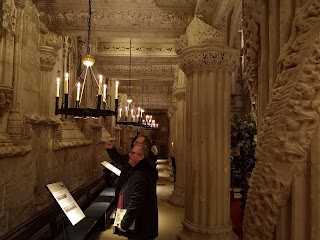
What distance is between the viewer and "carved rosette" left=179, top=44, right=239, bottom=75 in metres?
4.20

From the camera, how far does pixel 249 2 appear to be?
1396 millimetres

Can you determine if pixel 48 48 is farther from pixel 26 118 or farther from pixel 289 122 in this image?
pixel 289 122

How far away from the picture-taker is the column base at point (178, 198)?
727cm

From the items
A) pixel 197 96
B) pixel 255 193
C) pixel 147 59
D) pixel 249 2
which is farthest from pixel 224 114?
pixel 147 59

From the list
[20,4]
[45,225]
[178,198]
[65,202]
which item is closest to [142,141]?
[65,202]

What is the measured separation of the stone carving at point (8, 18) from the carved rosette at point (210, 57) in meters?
2.39

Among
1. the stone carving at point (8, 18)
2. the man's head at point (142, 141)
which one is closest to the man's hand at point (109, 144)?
the man's head at point (142, 141)

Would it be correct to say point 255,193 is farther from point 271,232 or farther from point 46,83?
point 46,83

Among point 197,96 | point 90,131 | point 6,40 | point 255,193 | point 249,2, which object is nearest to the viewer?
point 255,193

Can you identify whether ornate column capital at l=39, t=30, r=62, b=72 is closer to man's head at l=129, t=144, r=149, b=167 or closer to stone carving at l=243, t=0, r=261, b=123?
man's head at l=129, t=144, r=149, b=167

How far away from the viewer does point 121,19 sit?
5266mm

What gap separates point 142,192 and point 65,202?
1.05 m

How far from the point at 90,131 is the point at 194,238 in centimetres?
528

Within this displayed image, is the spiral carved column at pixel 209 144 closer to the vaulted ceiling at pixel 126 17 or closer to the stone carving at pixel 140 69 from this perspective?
the vaulted ceiling at pixel 126 17
